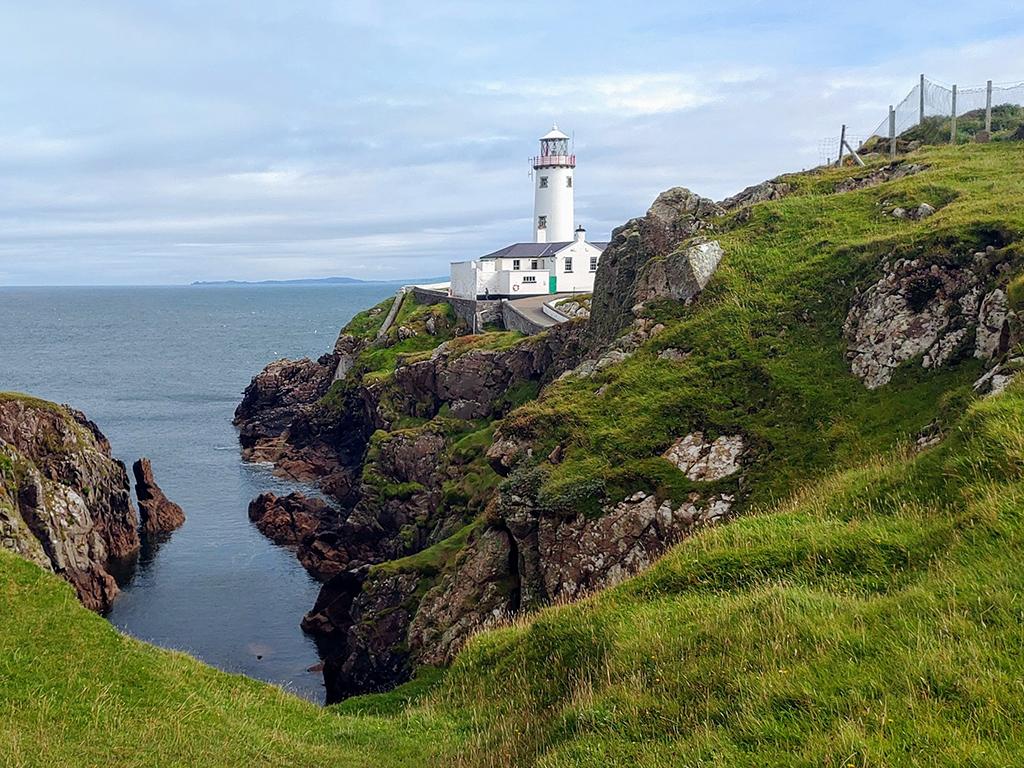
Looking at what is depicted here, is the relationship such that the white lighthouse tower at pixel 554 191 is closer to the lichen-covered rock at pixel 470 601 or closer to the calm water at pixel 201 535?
the calm water at pixel 201 535

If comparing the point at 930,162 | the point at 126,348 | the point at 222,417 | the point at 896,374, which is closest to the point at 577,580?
the point at 896,374

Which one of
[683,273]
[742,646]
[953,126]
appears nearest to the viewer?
[742,646]

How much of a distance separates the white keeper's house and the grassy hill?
64.7 metres

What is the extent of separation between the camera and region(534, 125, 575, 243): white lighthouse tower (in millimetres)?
107000

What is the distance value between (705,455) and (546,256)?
7359 cm

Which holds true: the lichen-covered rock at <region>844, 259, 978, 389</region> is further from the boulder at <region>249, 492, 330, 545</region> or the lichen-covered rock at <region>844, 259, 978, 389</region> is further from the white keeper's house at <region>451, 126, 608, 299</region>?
the white keeper's house at <region>451, 126, 608, 299</region>

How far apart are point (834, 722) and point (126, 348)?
196 meters

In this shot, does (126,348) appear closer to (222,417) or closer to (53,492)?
(222,417)

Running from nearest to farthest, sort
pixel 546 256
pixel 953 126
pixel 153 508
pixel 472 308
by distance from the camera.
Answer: pixel 953 126, pixel 153 508, pixel 472 308, pixel 546 256

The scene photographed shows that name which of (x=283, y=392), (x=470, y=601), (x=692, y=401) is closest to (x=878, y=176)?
(x=692, y=401)

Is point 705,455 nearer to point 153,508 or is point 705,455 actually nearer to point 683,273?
point 683,273

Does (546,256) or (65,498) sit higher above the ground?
(546,256)

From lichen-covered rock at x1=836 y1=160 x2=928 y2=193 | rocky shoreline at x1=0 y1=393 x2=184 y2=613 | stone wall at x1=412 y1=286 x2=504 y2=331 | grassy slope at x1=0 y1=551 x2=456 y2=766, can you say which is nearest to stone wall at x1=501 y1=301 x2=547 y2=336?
stone wall at x1=412 y1=286 x2=504 y2=331

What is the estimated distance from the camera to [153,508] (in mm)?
59594
